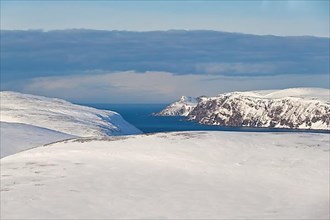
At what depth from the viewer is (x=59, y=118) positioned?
494 ft

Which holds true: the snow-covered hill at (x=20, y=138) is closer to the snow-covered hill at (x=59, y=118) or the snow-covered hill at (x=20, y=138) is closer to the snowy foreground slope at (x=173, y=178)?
the snow-covered hill at (x=59, y=118)

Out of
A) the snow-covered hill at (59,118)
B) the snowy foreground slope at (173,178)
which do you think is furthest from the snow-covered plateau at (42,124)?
the snowy foreground slope at (173,178)

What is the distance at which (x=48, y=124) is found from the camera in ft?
451

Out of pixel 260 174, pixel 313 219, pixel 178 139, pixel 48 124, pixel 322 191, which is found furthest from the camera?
pixel 48 124

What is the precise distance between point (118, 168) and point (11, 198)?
1265cm

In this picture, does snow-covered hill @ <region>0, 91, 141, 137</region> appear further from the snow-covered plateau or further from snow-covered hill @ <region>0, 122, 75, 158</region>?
snow-covered hill @ <region>0, 122, 75, 158</region>

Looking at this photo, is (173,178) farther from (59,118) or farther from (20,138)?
(59,118)

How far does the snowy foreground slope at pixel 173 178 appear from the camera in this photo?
39.9 meters

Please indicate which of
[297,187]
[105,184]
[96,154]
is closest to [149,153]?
[96,154]

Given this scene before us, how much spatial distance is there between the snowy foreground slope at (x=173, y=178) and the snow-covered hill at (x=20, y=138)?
21.0 m

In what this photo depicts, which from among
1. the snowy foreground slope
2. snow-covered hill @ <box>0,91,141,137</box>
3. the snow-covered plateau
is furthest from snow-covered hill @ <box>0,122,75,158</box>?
the snowy foreground slope

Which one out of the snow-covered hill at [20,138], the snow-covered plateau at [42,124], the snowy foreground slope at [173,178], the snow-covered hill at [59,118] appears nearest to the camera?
the snowy foreground slope at [173,178]

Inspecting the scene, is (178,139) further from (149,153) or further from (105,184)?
(105,184)

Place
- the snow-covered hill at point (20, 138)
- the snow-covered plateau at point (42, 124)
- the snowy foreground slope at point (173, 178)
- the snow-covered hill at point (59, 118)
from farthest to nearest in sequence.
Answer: the snow-covered hill at point (59, 118), the snow-covered plateau at point (42, 124), the snow-covered hill at point (20, 138), the snowy foreground slope at point (173, 178)
